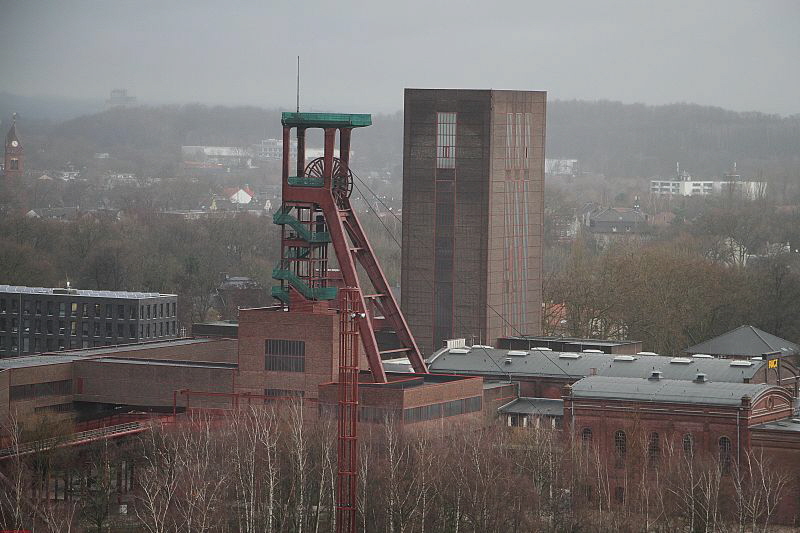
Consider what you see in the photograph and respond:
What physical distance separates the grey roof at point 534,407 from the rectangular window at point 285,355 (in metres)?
12.4

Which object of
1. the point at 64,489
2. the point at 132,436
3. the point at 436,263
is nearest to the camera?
the point at 64,489

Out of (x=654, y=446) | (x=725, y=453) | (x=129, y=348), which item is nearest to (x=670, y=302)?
(x=129, y=348)

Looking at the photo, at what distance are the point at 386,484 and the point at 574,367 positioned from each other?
2605cm

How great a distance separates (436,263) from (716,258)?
69042mm

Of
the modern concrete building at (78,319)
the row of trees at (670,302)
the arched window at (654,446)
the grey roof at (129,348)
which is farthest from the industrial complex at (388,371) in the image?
the row of trees at (670,302)

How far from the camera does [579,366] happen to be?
89000 mm

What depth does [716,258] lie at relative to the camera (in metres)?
171

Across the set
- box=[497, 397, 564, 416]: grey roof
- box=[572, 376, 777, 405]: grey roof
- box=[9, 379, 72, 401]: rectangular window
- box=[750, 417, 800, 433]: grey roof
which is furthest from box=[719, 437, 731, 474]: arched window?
box=[9, 379, 72, 401]: rectangular window

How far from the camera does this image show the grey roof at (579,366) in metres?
84.9

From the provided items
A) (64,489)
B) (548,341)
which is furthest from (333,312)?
(548,341)

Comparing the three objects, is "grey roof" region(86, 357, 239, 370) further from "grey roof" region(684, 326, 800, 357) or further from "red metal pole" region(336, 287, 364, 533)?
"grey roof" region(684, 326, 800, 357)

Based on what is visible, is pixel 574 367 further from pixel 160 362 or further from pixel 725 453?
pixel 160 362

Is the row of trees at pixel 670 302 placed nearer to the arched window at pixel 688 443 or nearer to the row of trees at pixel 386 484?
the arched window at pixel 688 443

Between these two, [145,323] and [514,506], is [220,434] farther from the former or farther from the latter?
[145,323]
